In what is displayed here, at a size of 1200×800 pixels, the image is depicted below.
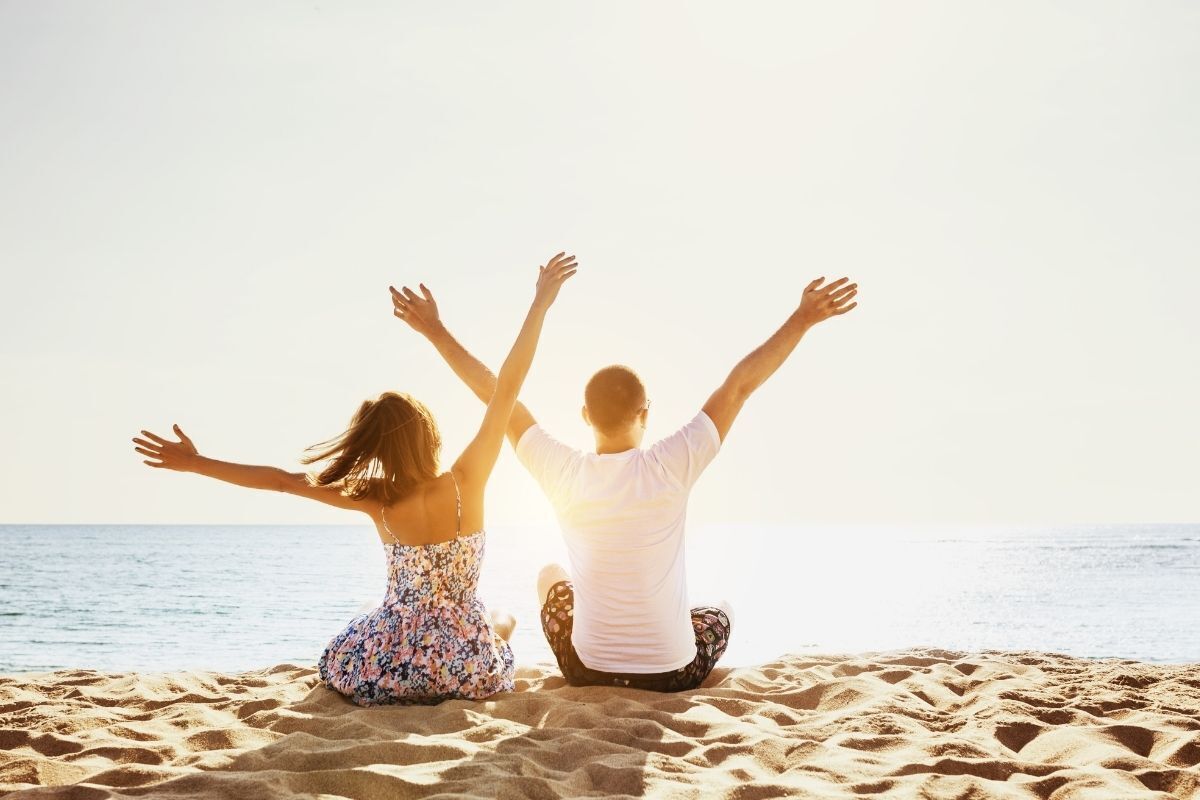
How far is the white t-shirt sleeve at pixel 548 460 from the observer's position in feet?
15.3

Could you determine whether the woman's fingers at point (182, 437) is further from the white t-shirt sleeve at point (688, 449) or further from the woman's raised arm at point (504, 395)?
the white t-shirt sleeve at point (688, 449)

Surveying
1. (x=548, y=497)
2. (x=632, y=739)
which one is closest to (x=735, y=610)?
(x=548, y=497)

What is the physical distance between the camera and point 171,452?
15.0 ft

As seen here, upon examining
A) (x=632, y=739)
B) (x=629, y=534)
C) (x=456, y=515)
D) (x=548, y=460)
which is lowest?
(x=632, y=739)

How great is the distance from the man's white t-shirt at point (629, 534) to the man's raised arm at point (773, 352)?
13 centimetres

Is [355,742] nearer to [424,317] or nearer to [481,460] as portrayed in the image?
[481,460]

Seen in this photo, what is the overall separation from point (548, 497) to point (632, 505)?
544mm

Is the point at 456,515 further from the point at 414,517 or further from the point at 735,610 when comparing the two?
the point at 735,610

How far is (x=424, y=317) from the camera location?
17.4 feet

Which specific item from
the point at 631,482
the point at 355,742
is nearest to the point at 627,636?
the point at 631,482

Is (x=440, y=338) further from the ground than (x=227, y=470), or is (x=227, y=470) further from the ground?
(x=440, y=338)

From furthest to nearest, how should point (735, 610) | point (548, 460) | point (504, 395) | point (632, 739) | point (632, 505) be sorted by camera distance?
point (735, 610), point (548, 460), point (504, 395), point (632, 505), point (632, 739)

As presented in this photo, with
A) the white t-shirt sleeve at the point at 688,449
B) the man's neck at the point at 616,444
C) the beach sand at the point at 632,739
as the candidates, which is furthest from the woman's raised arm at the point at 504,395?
the beach sand at the point at 632,739

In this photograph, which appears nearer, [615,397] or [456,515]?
[615,397]
